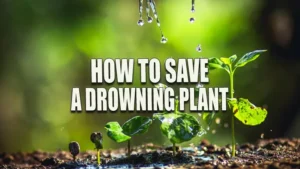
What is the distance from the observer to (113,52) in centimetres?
627

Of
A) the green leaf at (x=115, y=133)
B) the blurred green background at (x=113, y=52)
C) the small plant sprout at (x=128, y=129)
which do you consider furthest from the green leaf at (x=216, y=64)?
the blurred green background at (x=113, y=52)

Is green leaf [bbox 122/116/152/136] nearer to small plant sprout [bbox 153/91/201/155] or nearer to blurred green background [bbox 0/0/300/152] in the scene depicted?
small plant sprout [bbox 153/91/201/155]

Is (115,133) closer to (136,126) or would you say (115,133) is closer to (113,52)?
(136,126)

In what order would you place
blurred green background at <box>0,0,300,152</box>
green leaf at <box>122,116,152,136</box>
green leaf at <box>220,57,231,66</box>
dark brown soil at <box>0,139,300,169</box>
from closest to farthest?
dark brown soil at <box>0,139,300,169</box> → green leaf at <box>122,116,152,136</box> → green leaf at <box>220,57,231,66</box> → blurred green background at <box>0,0,300,152</box>

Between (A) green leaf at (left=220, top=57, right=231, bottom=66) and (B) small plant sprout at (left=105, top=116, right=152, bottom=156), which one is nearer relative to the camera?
(B) small plant sprout at (left=105, top=116, right=152, bottom=156)

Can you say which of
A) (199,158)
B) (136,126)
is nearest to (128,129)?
(136,126)

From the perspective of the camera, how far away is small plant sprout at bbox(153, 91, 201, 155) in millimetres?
2586

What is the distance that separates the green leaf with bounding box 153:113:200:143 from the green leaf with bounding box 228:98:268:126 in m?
0.20

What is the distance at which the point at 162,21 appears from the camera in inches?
243

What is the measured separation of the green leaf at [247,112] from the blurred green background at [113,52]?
3.16 metres

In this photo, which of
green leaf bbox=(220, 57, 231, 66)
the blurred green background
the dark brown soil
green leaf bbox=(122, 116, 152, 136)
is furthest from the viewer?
the blurred green background

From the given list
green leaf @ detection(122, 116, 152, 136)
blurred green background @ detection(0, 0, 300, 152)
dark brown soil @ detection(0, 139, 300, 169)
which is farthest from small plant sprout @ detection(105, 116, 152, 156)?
blurred green background @ detection(0, 0, 300, 152)

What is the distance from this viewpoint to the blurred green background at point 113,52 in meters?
5.95

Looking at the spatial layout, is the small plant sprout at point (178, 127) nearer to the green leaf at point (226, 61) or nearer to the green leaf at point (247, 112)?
the green leaf at point (247, 112)
